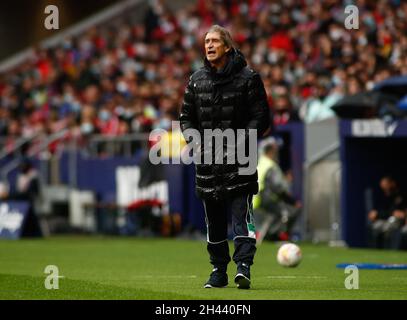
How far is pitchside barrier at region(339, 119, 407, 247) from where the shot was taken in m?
21.9

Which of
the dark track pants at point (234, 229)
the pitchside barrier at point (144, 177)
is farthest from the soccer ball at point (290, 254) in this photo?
the pitchside barrier at point (144, 177)

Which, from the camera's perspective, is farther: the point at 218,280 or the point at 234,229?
the point at 218,280

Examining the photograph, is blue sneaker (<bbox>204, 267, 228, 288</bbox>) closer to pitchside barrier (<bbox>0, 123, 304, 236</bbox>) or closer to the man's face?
the man's face

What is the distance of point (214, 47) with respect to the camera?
11.5 m

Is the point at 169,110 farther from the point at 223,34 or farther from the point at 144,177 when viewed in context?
the point at 223,34

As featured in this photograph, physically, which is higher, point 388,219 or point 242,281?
point 388,219

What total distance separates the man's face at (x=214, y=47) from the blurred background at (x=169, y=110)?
9224mm

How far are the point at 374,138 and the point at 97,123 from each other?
11.6 meters

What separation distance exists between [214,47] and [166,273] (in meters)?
3.90

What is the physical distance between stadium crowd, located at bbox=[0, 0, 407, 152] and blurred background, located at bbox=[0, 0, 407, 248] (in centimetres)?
5

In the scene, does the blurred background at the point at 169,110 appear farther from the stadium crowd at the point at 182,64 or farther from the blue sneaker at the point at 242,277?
the blue sneaker at the point at 242,277

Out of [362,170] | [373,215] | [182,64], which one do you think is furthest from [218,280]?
[182,64]

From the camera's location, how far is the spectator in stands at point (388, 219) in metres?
21.0

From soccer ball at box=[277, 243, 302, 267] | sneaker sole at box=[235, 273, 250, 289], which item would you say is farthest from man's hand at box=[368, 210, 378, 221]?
sneaker sole at box=[235, 273, 250, 289]
